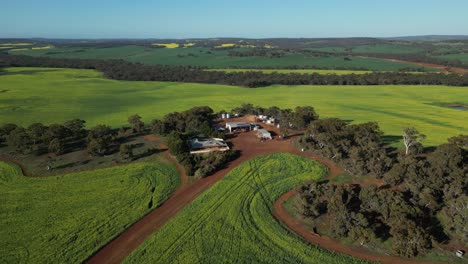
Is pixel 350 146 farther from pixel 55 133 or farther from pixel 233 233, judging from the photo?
pixel 55 133

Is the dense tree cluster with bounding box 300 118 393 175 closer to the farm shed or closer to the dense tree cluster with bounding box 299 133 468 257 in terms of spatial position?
the dense tree cluster with bounding box 299 133 468 257

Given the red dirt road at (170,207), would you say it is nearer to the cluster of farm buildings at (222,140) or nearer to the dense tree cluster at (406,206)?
the cluster of farm buildings at (222,140)

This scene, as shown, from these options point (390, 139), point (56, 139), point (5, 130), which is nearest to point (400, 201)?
point (390, 139)

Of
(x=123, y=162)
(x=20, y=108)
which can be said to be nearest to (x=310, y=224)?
(x=123, y=162)

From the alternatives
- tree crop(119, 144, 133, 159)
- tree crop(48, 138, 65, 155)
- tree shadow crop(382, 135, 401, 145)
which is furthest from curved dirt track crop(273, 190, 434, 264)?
tree crop(48, 138, 65, 155)

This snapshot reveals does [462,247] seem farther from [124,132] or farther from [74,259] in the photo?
[124,132]

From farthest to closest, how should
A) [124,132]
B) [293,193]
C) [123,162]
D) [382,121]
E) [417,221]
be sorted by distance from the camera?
1. [382,121]
2. [124,132]
3. [123,162]
4. [293,193]
5. [417,221]
